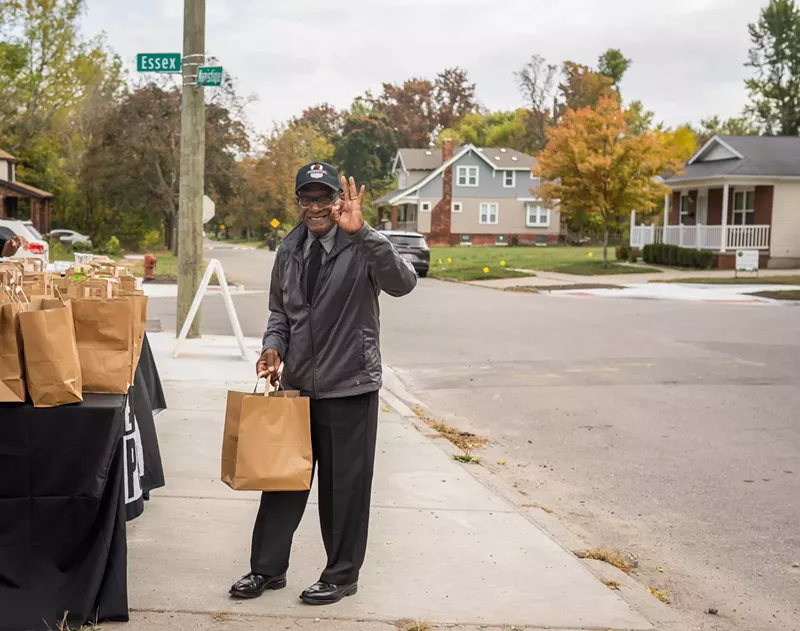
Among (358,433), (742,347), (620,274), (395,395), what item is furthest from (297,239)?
(620,274)

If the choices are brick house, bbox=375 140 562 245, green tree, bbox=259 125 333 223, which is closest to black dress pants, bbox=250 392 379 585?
brick house, bbox=375 140 562 245

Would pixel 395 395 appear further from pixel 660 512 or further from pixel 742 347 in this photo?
pixel 742 347

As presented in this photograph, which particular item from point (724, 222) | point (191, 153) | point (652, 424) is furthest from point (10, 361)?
point (724, 222)

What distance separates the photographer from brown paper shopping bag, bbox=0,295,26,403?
13.0 ft

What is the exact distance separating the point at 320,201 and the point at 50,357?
1.31m

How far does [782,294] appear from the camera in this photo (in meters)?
25.2

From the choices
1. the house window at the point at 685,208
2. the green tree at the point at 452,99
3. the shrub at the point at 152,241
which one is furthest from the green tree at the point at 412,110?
the house window at the point at 685,208

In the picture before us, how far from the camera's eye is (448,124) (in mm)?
114812

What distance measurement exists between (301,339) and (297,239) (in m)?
0.45

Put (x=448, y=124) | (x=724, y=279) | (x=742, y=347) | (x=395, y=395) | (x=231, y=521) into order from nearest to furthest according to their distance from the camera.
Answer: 1. (x=231, y=521)
2. (x=395, y=395)
3. (x=742, y=347)
4. (x=724, y=279)
5. (x=448, y=124)

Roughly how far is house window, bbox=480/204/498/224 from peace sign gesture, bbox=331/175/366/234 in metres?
70.0

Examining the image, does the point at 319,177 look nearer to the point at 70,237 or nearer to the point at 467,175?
the point at 70,237

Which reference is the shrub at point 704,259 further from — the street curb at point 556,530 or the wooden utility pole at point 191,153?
the street curb at point 556,530

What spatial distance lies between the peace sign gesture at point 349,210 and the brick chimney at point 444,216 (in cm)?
6890
